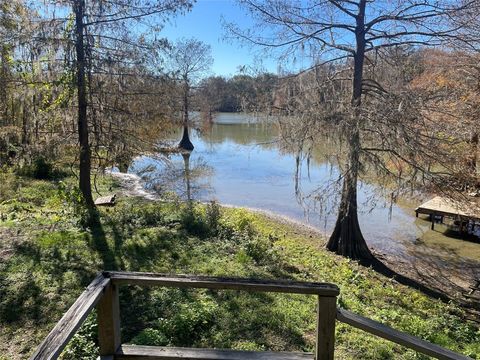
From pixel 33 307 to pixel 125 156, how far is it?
4.68 metres

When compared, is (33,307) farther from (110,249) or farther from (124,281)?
(124,281)

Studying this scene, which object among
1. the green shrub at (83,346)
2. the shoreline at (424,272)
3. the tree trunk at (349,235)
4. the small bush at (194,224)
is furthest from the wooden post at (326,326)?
the shoreline at (424,272)

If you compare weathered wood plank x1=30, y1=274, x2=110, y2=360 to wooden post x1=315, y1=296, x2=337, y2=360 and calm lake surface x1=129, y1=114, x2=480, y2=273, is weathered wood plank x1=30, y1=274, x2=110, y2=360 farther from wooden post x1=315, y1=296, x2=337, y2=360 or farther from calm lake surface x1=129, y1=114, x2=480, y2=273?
calm lake surface x1=129, y1=114, x2=480, y2=273

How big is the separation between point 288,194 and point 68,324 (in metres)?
14.9

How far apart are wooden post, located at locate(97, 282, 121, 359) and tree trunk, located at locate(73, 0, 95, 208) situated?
20.8 ft

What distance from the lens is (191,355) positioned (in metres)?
2.73

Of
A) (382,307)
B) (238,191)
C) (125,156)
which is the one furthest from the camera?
(238,191)

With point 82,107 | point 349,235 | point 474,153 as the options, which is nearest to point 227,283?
point 82,107

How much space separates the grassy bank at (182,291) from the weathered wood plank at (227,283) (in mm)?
1330

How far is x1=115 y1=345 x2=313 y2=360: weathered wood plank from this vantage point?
2.70 meters

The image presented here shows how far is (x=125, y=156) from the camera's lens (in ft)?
28.5

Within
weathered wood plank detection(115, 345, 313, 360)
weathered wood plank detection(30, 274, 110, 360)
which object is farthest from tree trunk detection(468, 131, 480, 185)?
weathered wood plank detection(30, 274, 110, 360)

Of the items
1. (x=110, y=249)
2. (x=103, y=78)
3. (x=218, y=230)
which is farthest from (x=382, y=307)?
(x=103, y=78)

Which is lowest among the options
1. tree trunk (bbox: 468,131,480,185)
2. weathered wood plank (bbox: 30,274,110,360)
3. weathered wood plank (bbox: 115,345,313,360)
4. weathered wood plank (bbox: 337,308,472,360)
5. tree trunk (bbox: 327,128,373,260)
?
tree trunk (bbox: 327,128,373,260)
